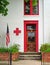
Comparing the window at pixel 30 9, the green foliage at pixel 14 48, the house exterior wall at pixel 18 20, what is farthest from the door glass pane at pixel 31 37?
the window at pixel 30 9

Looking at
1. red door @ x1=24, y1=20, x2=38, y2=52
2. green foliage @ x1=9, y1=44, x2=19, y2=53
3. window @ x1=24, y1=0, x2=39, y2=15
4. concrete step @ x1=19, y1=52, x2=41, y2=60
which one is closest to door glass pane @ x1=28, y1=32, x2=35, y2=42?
red door @ x1=24, y1=20, x2=38, y2=52

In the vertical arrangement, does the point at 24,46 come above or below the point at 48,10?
below

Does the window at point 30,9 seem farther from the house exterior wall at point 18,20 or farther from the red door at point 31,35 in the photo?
the red door at point 31,35

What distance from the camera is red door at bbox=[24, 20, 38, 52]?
92.8 feet

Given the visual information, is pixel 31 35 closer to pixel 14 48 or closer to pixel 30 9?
pixel 30 9

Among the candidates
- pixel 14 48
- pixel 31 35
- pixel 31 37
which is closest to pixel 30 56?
pixel 14 48

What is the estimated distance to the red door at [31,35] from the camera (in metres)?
28.3

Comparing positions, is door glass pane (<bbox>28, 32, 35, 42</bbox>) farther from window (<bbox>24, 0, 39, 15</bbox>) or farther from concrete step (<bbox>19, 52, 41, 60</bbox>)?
window (<bbox>24, 0, 39, 15</bbox>)

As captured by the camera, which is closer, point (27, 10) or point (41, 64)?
point (41, 64)

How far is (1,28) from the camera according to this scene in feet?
93.4

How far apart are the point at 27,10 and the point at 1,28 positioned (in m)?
2.92

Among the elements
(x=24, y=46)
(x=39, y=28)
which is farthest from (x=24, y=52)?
(x=39, y=28)

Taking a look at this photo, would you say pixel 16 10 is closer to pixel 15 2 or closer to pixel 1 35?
pixel 15 2

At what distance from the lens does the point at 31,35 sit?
28.7m
